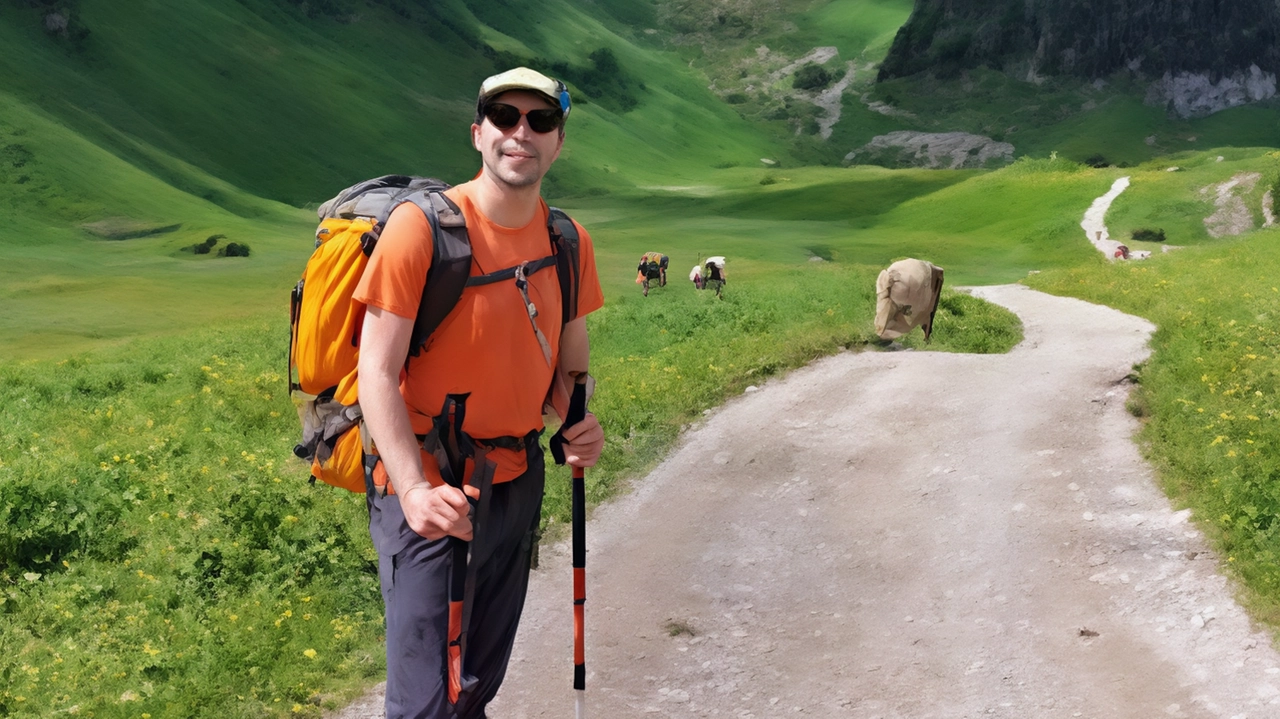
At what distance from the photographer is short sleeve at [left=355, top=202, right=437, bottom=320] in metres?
4.93

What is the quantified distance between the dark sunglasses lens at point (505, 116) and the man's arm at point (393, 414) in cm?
105

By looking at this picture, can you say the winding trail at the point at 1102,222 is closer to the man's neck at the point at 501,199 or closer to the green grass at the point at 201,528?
the green grass at the point at 201,528

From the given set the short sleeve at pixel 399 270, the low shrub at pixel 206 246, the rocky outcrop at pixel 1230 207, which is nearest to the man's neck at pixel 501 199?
the short sleeve at pixel 399 270

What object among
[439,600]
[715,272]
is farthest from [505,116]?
[715,272]

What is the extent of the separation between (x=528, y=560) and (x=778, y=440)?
10112mm

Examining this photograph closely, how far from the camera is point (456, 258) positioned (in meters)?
5.05

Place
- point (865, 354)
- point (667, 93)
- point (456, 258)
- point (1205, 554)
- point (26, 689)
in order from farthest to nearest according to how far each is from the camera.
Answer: point (667, 93)
point (865, 354)
point (1205, 554)
point (26, 689)
point (456, 258)

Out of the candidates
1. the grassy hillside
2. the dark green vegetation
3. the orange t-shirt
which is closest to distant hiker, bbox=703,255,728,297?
the grassy hillside

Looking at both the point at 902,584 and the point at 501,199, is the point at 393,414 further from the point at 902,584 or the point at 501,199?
the point at 902,584

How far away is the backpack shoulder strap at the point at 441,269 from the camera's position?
5.04 metres

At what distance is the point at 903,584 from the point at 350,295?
7.14m

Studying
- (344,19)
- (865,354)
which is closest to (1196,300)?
(865,354)

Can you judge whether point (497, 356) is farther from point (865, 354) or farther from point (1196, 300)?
point (1196, 300)

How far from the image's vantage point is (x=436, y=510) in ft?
16.0
